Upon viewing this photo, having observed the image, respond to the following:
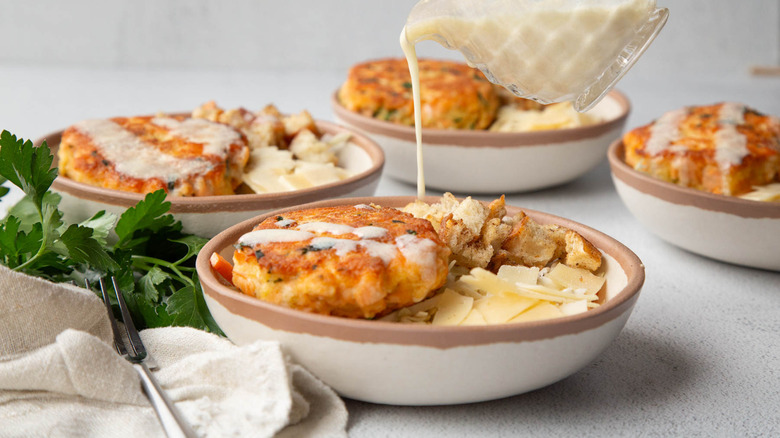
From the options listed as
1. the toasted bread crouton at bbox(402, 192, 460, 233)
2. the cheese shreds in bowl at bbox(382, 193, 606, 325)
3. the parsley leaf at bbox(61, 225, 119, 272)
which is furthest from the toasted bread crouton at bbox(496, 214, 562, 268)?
the parsley leaf at bbox(61, 225, 119, 272)

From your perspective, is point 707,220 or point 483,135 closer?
point 707,220

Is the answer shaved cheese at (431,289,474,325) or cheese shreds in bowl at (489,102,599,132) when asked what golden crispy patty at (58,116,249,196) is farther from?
Result: cheese shreds in bowl at (489,102,599,132)

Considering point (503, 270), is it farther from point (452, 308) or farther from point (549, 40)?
point (549, 40)

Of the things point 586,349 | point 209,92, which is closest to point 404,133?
point 586,349

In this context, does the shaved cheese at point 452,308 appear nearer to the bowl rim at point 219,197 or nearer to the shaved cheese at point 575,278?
the shaved cheese at point 575,278

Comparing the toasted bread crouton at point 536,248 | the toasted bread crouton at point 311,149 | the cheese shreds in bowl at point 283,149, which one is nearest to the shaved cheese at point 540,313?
the toasted bread crouton at point 536,248

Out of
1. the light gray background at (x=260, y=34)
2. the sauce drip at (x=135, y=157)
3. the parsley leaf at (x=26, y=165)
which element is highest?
the parsley leaf at (x=26, y=165)

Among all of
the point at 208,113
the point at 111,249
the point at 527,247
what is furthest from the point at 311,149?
the point at 527,247
